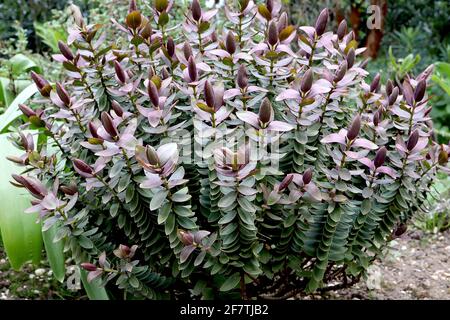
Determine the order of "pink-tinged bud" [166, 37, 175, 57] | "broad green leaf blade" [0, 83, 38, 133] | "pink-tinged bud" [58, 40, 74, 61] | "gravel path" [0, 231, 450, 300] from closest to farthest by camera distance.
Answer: "pink-tinged bud" [58, 40, 74, 61], "pink-tinged bud" [166, 37, 175, 57], "gravel path" [0, 231, 450, 300], "broad green leaf blade" [0, 83, 38, 133]

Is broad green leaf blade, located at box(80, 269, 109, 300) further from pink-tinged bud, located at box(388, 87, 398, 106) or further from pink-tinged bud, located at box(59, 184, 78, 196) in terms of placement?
pink-tinged bud, located at box(388, 87, 398, 106)

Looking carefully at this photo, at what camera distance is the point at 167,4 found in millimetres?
1920

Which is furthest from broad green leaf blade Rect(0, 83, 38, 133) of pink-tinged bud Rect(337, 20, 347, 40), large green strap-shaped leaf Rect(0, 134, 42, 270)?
pink-tinged bud Rect(337, 20, 347, 40)

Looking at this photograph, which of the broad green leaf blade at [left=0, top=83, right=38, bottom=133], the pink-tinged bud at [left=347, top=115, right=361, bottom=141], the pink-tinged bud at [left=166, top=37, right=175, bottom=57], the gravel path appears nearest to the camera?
the pink-tinged bud at [left=347, top=115, right=361, bottom=141]

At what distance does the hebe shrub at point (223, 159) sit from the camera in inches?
64.9

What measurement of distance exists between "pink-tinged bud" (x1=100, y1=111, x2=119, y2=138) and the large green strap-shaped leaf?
69 cm

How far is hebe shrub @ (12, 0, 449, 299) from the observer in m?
1.65

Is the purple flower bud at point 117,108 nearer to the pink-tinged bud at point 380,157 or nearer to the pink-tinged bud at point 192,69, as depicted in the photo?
the pink-tinged bud at point 192,69

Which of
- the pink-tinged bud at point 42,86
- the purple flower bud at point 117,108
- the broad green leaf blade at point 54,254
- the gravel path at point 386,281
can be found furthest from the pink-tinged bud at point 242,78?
the gravel path at point 386,281

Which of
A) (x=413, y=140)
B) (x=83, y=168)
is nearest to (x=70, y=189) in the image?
(x=83, y=168)

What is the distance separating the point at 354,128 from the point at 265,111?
0.86 feet

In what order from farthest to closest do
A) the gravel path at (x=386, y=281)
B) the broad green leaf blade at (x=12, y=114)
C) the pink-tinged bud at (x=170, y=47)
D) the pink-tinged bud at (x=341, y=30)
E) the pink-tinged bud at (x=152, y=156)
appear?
the broad green leaf blade at (x=12, y=114) → the gravel path at (x=386, y=281) → the pink-tinged bud at (x=341, y=30) → the pink-tinged bud at (x=170, y=47) → the pink-tinged bud at (x=152, y=156)

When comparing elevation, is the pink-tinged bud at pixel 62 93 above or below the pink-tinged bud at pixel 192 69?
below
